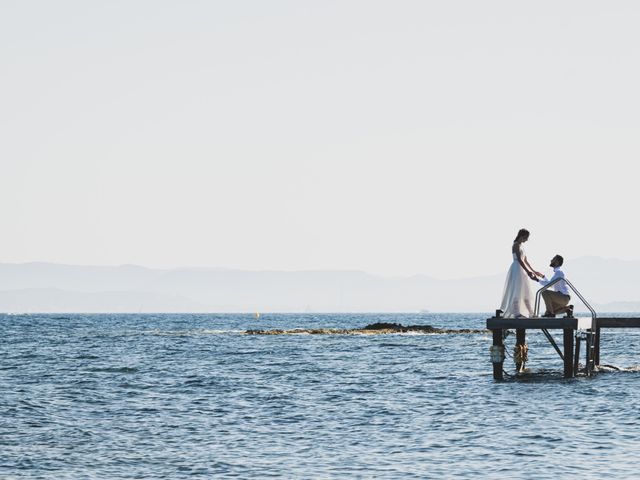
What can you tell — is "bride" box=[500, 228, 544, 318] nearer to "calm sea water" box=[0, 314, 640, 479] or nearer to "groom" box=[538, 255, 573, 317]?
"groom" box=[538, 255, 573, 317]

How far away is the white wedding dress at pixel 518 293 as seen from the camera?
33.7 m

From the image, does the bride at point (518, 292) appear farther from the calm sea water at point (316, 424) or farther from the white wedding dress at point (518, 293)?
the calm sea water at point (316, 424)

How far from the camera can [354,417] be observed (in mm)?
27906

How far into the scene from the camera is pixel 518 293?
33750 millimetres

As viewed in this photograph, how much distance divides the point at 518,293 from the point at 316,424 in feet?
32.6

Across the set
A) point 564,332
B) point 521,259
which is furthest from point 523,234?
point 564,332

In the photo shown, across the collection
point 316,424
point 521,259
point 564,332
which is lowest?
point 316,424

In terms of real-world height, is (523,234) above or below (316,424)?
above

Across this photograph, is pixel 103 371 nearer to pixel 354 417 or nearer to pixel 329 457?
pixel 354 417

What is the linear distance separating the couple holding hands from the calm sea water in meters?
2.46

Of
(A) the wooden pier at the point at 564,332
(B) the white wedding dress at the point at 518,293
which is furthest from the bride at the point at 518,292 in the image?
(A) the wooden pier at the point at 564,332

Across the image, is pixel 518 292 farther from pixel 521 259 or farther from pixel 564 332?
pixel 564 332

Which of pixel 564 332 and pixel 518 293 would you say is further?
pixel 564 332

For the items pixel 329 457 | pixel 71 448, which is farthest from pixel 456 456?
pixel 71 448
